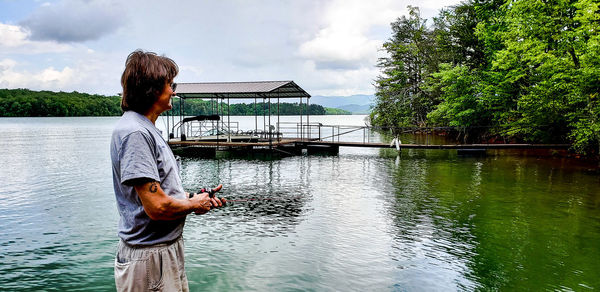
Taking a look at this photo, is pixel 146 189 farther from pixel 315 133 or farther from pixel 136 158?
pixel 315 133

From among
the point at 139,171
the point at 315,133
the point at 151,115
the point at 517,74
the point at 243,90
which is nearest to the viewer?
the point at 139,171

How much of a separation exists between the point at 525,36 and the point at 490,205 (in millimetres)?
12292

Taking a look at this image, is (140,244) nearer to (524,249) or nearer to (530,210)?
(524,249)

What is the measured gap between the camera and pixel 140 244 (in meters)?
2.01

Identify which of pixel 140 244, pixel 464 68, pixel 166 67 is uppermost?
pixel 464 68

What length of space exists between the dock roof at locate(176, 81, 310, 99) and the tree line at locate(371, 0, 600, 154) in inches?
405

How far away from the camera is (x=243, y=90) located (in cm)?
2447

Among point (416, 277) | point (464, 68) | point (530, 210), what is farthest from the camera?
point (464, 68)

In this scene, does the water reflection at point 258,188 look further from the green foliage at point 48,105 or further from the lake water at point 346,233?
the green foliage at point 48,105

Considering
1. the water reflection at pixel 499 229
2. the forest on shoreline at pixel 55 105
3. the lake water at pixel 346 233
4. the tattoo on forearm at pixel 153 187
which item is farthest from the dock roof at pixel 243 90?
the forest on shoreline at pixel 55 105

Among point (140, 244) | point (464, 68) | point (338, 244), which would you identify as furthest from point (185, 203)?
point (464, 68)

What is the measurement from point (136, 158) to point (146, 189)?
0.51ft

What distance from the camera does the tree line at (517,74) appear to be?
1681 centimetres

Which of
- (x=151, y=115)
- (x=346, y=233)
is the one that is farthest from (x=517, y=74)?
(x=151, y=115)
